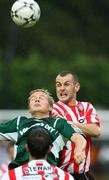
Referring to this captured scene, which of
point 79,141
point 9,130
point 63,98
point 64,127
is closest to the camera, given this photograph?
point 79,141

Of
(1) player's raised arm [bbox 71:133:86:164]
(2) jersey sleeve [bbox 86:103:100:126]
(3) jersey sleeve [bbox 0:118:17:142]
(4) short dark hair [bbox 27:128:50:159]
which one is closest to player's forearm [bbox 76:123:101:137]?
(2) jersey sleeve [bbox 86:103:100:126]

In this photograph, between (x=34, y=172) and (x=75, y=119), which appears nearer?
(x=34, y=172)

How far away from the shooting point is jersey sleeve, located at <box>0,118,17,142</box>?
1075cm

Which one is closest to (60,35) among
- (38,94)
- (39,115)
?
(38,94)

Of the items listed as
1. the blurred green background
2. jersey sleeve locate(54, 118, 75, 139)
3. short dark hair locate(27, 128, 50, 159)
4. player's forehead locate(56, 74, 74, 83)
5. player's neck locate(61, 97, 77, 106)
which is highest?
the blurred green background

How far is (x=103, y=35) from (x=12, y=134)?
43.2m

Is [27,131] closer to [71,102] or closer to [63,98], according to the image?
[63,98]

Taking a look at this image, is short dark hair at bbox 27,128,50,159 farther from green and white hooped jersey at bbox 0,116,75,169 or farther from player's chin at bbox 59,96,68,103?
player's chin at bbox 59,96,68,103

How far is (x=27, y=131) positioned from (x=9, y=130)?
34cm

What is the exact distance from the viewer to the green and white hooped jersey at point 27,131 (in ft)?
34.6

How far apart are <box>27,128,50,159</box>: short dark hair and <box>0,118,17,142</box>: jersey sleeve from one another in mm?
1261

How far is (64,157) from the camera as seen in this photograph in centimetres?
1152

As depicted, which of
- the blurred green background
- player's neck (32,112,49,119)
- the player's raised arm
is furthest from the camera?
the blurred green background

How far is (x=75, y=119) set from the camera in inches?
462
